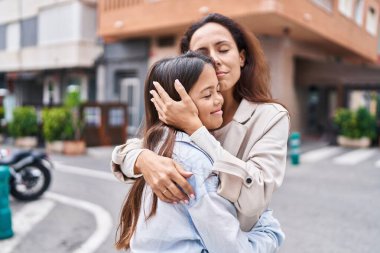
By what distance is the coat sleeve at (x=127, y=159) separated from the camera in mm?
1553

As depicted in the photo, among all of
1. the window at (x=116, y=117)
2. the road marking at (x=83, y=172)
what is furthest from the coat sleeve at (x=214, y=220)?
the window at (x=116, y=117)

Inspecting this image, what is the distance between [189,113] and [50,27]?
2115 cm

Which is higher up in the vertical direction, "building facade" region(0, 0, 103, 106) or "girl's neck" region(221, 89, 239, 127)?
"building facade" region(0, 0, 103, 106)

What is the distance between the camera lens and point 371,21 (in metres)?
19.8

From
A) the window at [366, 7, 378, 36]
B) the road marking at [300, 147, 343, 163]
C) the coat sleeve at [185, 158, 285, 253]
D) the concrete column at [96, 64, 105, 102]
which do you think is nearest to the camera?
the coat sleeve at [185, 158, 285, 253]

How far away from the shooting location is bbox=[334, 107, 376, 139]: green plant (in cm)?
1388

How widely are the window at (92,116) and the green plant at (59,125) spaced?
29.3 inches

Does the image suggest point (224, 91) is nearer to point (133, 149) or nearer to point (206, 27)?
point (206, 27)

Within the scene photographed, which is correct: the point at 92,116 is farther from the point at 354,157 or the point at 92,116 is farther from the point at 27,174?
the point at 354,157

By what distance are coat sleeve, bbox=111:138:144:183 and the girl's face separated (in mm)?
298

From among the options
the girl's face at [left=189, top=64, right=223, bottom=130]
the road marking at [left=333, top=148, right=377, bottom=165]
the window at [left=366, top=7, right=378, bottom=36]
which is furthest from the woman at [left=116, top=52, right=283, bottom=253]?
the window at [left=366, top=7, right=378, bottom=36]

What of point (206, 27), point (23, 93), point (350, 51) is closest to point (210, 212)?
point (206, 27)

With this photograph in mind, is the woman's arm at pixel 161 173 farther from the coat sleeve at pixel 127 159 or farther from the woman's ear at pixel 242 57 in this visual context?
the woman's ear at pixel 242 57

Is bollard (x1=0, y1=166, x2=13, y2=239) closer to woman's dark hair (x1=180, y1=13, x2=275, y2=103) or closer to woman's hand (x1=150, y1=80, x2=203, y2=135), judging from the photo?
woman's dark hair (x1=180, y1=13, x2=275, y2=103)
